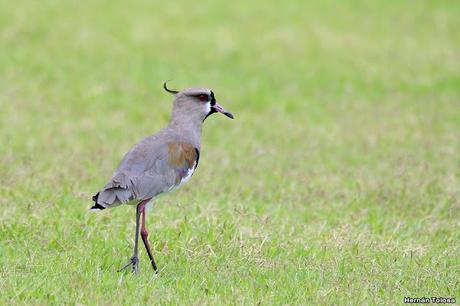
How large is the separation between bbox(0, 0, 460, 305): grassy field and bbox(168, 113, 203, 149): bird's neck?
86cm

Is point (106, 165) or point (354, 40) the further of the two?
point (354, 40)

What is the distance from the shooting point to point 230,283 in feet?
19.7

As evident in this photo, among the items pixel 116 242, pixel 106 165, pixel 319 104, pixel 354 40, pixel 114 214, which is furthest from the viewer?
pixel 354 40

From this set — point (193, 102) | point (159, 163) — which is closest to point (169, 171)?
point (159, 163)

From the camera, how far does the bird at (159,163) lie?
6.02 m

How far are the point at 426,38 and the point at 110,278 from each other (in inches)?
495

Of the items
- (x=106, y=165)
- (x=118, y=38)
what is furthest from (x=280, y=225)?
(x=118, y=38)

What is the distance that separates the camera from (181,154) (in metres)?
6.45

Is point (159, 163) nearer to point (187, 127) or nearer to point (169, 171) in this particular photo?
point (169, 171)

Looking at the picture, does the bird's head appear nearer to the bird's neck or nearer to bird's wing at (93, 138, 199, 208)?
the bird's neck

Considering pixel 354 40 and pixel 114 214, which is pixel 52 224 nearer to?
pixel 114 214

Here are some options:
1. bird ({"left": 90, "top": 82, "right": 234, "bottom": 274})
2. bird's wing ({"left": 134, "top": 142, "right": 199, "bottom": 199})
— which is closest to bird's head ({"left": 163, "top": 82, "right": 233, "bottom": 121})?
bird ({"left": 90, "top": 82, "right": 234, "bottom": 274})

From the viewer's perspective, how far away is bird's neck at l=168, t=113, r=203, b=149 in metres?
6.59

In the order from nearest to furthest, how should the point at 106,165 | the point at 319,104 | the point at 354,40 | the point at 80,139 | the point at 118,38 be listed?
the point at 106,165, the point at 80,139, the point at 319,104, the point at 118,38, the point at 354,40
